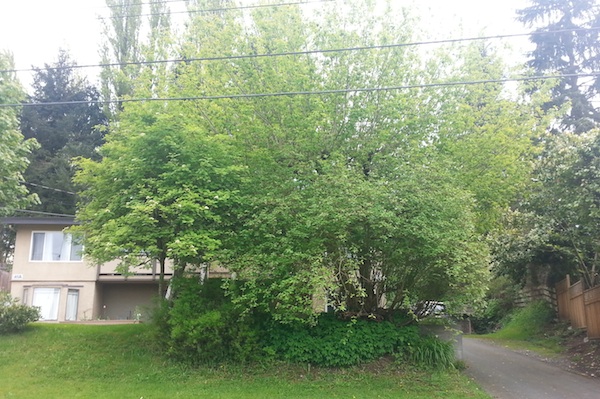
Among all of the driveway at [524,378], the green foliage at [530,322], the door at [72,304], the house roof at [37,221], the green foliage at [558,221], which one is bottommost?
the driveway at [524,378]

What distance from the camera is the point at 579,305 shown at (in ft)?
63.0

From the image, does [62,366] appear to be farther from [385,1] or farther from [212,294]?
[385,1]

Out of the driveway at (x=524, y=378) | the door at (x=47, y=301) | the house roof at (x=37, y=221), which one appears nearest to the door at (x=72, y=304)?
the door at (x=47, y=301)

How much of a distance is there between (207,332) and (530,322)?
16.6 metres

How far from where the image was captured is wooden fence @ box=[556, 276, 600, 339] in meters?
17.0

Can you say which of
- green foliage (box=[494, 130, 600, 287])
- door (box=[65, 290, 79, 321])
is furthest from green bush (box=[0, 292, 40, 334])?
green foliage (box=[494, 130, 600, 287])

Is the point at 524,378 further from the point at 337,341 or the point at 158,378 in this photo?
the point at 158,378

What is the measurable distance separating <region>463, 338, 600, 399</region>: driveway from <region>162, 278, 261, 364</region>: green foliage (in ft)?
19.0

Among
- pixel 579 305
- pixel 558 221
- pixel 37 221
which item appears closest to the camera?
pixel 558 221

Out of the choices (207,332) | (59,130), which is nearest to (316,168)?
(207,332)

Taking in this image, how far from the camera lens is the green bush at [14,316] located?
601 inches

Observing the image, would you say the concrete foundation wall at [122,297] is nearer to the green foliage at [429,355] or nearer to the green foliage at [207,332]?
the green foliage at [207,332]

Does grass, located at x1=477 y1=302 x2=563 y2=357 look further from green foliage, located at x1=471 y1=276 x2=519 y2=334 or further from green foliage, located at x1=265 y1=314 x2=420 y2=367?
green foliage, located at x1=265 y1=314 x2=420 y2=367

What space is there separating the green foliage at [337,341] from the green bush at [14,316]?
742cm
